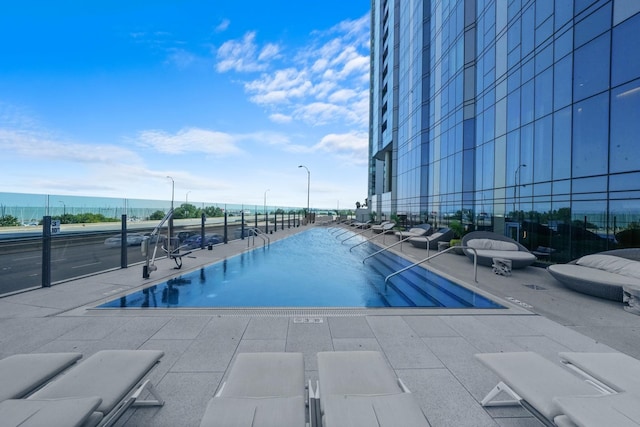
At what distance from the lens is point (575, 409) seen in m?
1.75

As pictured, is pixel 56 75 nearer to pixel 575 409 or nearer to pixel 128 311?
pixel 128 311

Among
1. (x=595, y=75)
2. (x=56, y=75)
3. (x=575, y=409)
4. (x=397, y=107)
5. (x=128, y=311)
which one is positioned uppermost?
(x=397, y=107)

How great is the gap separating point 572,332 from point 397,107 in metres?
33.8

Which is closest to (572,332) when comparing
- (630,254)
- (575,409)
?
(575,409)

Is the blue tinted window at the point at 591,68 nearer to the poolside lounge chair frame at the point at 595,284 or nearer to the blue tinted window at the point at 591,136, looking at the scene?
the blue tinted window at the point at 591,136

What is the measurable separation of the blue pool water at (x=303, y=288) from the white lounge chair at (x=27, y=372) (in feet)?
10.6

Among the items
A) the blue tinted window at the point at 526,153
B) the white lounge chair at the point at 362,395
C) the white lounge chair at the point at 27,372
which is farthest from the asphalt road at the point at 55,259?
the blue tinted window at the point at 526,153

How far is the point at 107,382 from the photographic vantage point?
2121 mm

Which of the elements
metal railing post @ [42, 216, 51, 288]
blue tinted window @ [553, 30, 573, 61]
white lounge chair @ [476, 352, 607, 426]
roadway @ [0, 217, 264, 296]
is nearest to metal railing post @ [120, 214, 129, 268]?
roadway @ [0, 217, 264, 296]

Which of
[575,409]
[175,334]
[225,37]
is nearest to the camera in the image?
[575,409]

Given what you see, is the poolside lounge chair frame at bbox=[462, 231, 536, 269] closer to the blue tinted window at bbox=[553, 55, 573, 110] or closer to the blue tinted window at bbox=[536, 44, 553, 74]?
the blue tinted window at bbox=[553, 55, 573, 110]

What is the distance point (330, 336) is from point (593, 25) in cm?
1345

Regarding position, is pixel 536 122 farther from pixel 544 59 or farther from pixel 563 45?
pixel 563 45

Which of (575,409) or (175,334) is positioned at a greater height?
(575,409)
